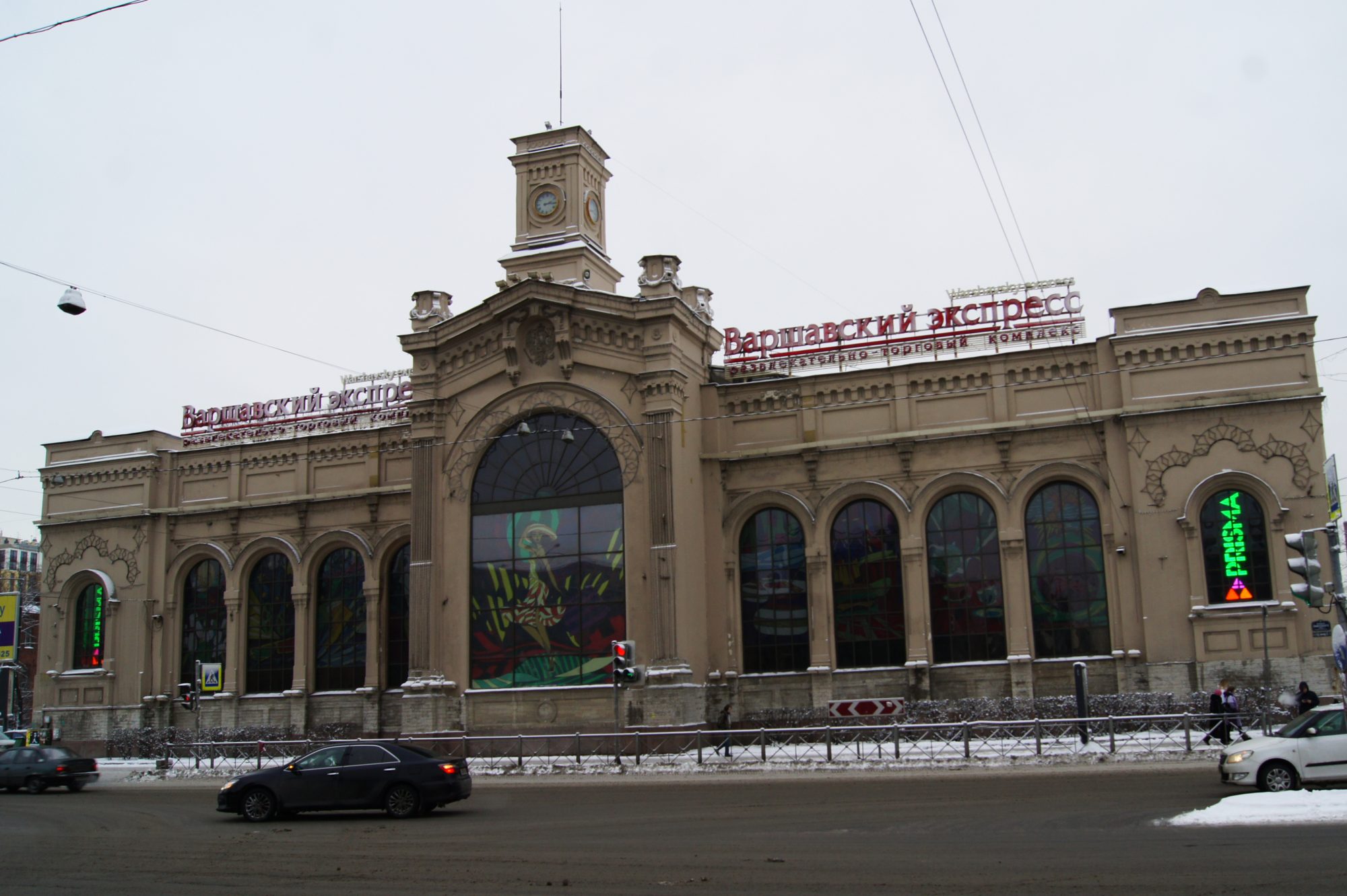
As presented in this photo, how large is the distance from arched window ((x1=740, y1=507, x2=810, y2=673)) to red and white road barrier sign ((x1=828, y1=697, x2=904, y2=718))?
13.5 ft

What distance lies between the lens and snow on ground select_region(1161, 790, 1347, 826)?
16.6 meters

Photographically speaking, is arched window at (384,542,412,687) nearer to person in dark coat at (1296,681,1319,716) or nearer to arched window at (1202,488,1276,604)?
arched window at (1202,488,1276,604)

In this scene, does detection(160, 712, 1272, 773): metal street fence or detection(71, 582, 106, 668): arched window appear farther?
detection(71, 582, 106, 668): arched window

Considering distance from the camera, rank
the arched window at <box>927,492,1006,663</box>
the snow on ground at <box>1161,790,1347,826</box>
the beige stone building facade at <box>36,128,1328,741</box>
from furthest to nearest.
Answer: the arched window at <box>927,492,1006,663</box>, the beige stone building facade at <box>36,128,1328,741</box>, the snow on ground at <box>1161,790,1347,826</box>

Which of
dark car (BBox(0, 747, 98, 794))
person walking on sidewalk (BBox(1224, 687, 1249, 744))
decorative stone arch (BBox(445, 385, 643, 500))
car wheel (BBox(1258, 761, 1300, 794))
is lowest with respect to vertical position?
dark car (BBox(0, 747, 98, 794))

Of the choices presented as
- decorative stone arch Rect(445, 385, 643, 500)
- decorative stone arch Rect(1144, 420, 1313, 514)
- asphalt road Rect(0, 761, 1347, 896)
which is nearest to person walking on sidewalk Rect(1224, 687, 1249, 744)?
asphalt road Rect(0, 761, 1347, 896)

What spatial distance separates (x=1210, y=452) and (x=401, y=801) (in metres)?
24.7

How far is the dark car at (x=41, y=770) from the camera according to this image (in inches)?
1273

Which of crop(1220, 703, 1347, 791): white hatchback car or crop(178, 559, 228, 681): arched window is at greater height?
crop(178, 559, 228, 681): arched window

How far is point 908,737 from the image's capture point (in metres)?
32.2

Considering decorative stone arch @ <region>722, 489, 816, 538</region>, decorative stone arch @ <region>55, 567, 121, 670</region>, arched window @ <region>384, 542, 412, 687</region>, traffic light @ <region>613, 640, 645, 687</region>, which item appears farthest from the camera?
decorative stone arch @ <region>55, 567, 121, 670</region>

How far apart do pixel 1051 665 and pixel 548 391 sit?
1766cm

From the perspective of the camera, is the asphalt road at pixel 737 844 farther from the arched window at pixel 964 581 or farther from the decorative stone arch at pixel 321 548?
the decorative stone arch at pixel 321 548

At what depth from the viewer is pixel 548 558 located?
38.1 metres
